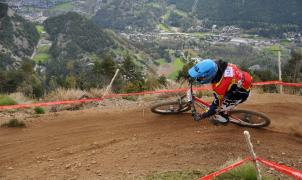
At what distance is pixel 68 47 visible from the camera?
12119 centimetres

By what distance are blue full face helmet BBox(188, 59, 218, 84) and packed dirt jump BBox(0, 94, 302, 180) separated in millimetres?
1725

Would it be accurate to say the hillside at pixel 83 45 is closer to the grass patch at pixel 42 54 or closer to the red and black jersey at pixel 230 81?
the grass patch at pixel 42 54

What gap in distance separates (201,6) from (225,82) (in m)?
177

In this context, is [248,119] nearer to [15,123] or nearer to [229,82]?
[229,82]

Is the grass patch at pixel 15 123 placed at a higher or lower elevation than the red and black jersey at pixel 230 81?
lower

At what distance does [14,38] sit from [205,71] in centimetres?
12573

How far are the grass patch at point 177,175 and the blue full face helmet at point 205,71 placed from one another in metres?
1.95

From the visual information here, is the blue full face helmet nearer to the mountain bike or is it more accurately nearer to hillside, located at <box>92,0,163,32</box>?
the mountain bike

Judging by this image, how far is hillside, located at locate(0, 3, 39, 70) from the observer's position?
111 metres

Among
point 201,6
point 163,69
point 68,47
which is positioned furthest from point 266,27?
point 68,47

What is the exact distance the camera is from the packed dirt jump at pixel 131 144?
25.3ft

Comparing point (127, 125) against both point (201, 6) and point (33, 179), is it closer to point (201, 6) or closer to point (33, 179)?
point (33, 179)

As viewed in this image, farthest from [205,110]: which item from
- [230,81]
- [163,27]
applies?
[163,27]

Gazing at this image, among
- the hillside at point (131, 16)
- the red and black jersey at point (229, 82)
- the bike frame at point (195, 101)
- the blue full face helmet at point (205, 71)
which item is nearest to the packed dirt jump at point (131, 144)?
the bike frame at point (195, 101)
